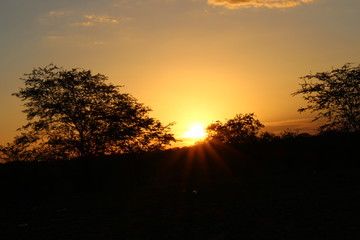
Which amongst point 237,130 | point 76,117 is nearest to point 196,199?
point 76,117

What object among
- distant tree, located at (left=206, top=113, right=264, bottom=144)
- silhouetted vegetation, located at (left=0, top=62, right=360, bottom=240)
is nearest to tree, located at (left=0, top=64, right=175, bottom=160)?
silhouetted vegetation, located at (left=0, top=62, right=360, bottom=240)

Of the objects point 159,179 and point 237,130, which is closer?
point 159,179

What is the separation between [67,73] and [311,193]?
64.2ft

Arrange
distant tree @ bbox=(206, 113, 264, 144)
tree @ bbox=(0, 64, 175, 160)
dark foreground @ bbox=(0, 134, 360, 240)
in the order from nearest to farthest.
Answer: dark foreground @ bbox=(0, 134, 360, 240)
tree @ bbox=(0, 64, 175, 160)
distant tree @ bbox=(206, 113, 264, 144)

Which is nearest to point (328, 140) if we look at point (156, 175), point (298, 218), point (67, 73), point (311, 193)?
point (156, 175)

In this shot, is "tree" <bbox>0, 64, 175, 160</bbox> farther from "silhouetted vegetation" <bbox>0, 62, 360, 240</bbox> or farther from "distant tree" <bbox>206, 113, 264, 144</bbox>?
"distant tree" <bbox>206, 113, 264, 144</bbox>

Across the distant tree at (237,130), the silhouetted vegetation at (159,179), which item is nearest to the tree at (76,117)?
the silhouetted vegetation at (159,179)

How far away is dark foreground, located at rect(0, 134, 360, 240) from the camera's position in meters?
10.9

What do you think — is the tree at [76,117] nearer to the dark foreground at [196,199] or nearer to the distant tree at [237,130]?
the dark foreground at [196,199]

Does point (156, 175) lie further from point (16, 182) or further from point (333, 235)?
point (333, 235)

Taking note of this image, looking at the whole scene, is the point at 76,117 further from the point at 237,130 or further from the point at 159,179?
the point at 237,130

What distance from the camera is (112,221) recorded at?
13.0 m

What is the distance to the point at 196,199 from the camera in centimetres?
1712

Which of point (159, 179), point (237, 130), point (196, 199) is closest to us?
point (196, 199)
